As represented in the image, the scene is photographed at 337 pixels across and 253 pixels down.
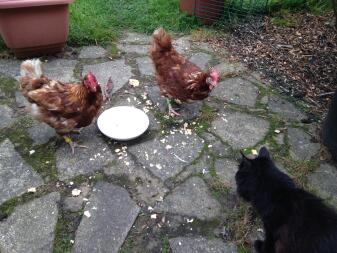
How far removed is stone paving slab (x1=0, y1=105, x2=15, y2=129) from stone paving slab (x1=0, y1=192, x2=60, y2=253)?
1.11 m

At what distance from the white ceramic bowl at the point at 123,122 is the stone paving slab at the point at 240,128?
788 mm

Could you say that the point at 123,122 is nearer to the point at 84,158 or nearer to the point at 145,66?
the point at 84,158

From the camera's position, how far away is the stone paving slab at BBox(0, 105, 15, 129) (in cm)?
347

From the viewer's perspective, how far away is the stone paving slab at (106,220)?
2484 millimetres

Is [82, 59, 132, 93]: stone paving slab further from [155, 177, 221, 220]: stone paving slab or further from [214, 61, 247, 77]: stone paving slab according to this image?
[155, 177, 221, 220]: stone paving slab

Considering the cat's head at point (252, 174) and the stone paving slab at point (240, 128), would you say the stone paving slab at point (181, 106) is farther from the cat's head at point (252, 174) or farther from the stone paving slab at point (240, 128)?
the cat's head at point (252, 174)

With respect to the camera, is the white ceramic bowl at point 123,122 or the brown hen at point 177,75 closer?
the white ceramic bowl at point 123,122

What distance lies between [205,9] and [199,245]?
408 cm

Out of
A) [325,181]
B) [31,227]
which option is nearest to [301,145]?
[325,181]

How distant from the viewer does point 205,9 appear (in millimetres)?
5465

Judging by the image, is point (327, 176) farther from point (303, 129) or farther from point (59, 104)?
point (59, 104)

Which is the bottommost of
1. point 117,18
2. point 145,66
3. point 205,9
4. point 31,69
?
point 145,66

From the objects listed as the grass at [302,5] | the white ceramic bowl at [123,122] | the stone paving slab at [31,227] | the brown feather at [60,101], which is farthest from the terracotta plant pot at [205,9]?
the stone paving slab at [31,227]

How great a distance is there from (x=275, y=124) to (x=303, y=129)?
1.00 ft
